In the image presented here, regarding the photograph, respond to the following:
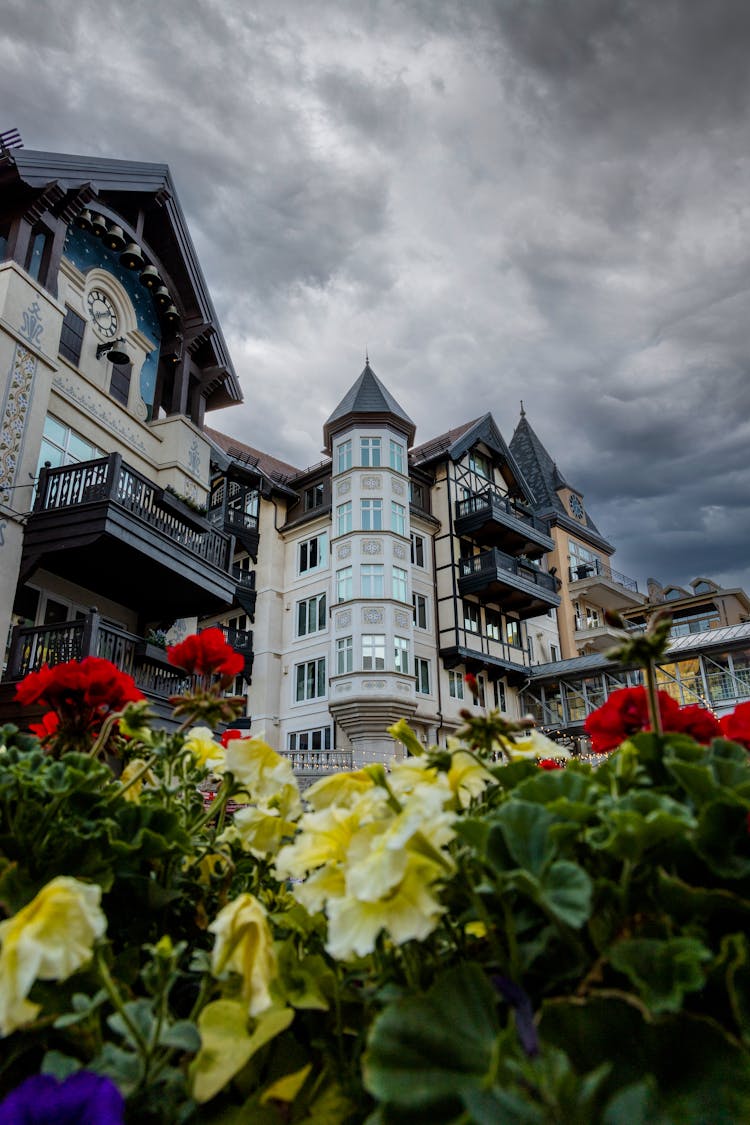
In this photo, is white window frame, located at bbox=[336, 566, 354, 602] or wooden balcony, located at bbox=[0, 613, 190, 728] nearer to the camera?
wooden balcony, located at bbox=[0, 613, 190, 728]

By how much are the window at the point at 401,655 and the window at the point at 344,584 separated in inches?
96.8

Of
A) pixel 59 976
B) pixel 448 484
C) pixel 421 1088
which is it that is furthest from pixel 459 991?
pixel 448 484

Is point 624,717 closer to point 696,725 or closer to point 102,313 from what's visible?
point 696,725

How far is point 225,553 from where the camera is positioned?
14609 millimetres

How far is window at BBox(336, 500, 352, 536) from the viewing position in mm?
24781

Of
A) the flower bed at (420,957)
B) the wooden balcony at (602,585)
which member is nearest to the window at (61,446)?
the flower bed at (420,957)

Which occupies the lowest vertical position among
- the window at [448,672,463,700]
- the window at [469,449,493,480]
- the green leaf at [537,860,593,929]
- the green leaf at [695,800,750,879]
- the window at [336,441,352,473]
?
the green leaf at [537,860,593,929]

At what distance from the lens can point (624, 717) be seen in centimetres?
139

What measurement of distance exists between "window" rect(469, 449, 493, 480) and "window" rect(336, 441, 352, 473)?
20.8ft

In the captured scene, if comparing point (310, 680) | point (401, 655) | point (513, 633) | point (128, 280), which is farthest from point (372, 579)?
point (128, 280)

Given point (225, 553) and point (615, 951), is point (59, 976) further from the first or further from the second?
point (225, 553)

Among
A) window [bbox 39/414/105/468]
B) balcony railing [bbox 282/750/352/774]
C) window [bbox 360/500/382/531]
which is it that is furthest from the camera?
window [bbox 360/500/382/531]

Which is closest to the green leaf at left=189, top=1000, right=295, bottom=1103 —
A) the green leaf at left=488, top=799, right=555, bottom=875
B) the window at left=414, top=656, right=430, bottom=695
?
the green leaf at left=488, top=799, right=555, bottom=875

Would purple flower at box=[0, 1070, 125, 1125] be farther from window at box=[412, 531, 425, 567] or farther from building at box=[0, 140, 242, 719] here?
window at box=[412, 531, 425, 567]
